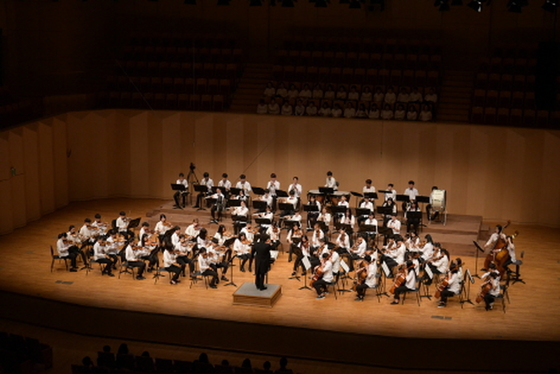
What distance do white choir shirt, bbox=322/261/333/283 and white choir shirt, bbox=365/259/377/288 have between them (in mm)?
745

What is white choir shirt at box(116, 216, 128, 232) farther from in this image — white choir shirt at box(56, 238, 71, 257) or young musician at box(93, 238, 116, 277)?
white choir shirt at box(56, 238, 71, 257)

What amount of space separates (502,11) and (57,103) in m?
13.9

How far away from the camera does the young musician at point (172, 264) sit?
15.4 m

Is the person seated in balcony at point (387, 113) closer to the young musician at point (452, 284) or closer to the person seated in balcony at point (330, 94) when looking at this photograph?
the person seated in balcony at point (330, 94)

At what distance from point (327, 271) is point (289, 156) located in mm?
7313

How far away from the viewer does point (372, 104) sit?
21047mm

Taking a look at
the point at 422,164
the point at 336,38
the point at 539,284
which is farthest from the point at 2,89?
the point at 539,284

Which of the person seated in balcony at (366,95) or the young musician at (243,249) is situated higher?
the person seated in balcony at (366,95)

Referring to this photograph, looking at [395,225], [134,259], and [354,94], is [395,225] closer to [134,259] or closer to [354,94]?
[354,94]

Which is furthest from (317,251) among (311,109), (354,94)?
(354,94)

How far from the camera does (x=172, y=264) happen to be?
51.6 ft

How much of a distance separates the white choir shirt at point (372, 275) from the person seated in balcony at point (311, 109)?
25.4 feet

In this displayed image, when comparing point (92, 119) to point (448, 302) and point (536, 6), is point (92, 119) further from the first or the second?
point (536, 6)

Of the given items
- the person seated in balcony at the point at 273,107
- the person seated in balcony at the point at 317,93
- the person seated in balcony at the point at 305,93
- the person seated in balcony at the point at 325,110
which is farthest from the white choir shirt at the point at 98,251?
the person seated in balcony at the point at 317,93
